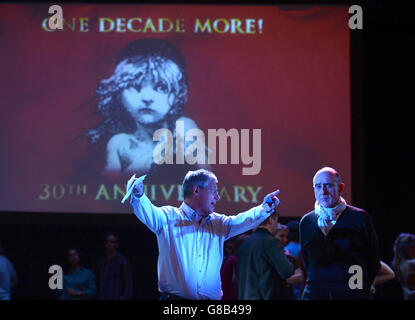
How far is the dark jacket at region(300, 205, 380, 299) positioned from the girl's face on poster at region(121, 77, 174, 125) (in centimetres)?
271

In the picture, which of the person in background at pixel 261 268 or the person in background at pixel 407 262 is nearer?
the person in background at pixel 261 268

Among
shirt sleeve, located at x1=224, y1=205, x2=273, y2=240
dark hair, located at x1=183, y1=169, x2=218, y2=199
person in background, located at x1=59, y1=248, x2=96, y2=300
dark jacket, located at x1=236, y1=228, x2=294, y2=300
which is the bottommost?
person in background, located at x1=59, y1=248, x2=96, y2=300

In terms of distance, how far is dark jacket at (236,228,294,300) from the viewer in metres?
4.35

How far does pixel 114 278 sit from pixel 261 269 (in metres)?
2.13

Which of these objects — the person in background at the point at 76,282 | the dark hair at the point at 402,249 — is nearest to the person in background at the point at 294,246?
the dark hair at the point at 402,249

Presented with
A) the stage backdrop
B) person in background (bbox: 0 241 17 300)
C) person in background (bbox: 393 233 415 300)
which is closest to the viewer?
person in background (bbox: 393 233 415 300)

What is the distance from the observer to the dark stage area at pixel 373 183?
6.52 metres

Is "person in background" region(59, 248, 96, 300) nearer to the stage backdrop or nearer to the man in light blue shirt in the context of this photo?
the stage backdrop

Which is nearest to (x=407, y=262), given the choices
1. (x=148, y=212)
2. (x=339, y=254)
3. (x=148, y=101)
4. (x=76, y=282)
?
(x=339, y=254)

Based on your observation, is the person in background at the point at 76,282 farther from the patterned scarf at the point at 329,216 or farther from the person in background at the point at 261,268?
the patterned scarf at the point at 329,216

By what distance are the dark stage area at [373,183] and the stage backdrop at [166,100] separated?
348 mm

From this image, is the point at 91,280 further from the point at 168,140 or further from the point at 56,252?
the point at 168,140

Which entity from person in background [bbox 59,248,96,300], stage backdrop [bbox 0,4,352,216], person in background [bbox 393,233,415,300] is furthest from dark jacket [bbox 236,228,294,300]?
person in background [bbox 59,248,96,300]
